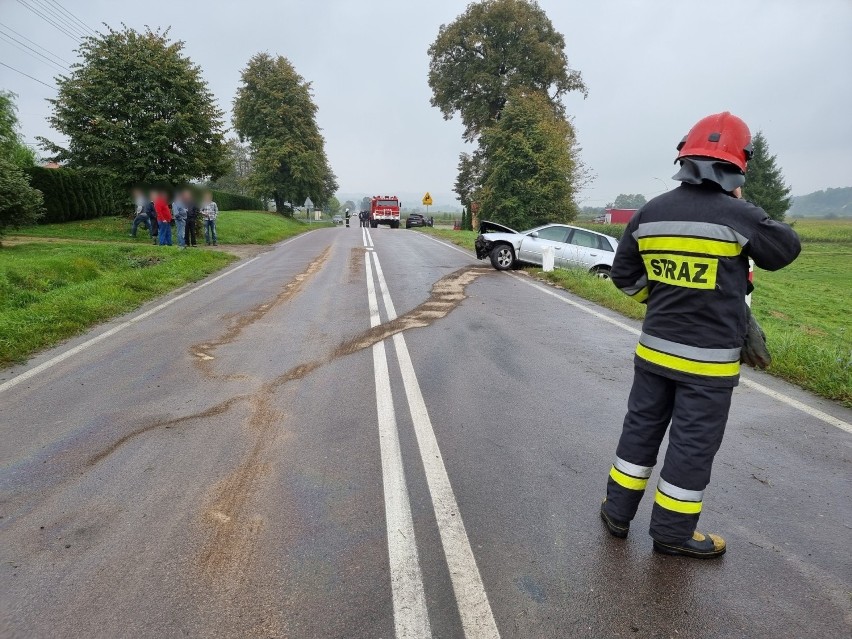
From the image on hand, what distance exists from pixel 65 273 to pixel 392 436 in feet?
30.4

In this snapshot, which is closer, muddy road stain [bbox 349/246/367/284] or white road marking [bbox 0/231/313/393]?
white road marking [bbox 0/231/313/393]

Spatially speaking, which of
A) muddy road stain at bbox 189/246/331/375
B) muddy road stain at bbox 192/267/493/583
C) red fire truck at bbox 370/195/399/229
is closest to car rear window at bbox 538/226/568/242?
muddy road stain at bbox 189/246/331/375

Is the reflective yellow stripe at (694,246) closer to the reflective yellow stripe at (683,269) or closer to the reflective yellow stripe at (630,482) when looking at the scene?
the reflective yellow stripe at (683,269)

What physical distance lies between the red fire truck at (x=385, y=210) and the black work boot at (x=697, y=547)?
45.5 metres

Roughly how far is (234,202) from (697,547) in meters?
46.8

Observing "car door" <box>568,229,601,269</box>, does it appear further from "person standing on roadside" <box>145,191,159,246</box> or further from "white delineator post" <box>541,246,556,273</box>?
"person standing on roadside" <box>145,191,159,246</box>

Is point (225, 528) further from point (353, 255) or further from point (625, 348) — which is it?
point (353, 255)

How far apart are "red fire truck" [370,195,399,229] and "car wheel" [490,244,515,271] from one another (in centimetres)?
3391

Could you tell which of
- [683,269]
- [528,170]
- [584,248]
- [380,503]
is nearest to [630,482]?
[683,269]

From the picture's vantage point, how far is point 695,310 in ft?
8.08

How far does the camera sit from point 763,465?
351cm

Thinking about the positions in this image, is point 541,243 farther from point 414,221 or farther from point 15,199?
point 414,221

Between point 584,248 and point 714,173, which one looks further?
point 584,248

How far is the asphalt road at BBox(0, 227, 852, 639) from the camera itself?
220cm
